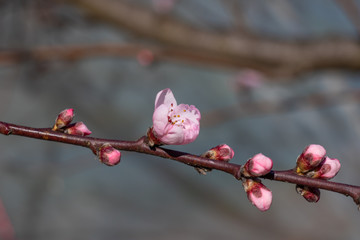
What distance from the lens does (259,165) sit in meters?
0.49

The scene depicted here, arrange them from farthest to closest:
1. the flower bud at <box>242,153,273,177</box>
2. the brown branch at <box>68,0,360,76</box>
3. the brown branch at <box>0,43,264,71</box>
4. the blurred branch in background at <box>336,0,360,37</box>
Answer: the brown branch at <box>68,0,360,76</box> < the blurred branch in background at <box>336,0,360,37</box> < the brown branch at <box>0,43,264,71</box> < the flower bud at <box>242,153,273,177</box>

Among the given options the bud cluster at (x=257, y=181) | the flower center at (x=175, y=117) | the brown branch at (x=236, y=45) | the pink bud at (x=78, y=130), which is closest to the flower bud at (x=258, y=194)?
the bud cluster at (x=257, y=181)

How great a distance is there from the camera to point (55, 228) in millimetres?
2725

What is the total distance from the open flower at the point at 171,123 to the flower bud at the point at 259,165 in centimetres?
8

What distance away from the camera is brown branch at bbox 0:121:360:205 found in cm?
50

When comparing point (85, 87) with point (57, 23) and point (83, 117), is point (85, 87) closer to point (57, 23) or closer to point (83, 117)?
point (83, 117)

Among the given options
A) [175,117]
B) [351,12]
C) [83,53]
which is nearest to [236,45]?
[351,12]

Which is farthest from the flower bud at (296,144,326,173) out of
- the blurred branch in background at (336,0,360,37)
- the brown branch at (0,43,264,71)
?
the blurred branch in background at (336,0,360,37)

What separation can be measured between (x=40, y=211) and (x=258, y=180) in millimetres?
2439

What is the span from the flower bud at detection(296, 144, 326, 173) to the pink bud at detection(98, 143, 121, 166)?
0.23 meters

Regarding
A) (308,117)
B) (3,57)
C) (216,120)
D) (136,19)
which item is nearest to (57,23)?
(136,19)

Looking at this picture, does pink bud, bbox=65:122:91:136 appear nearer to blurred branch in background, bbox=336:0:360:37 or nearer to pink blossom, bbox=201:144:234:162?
pink blossom, bbox=201:144:234:162

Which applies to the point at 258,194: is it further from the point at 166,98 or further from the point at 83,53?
the point at 83,53

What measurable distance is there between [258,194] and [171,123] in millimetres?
144
